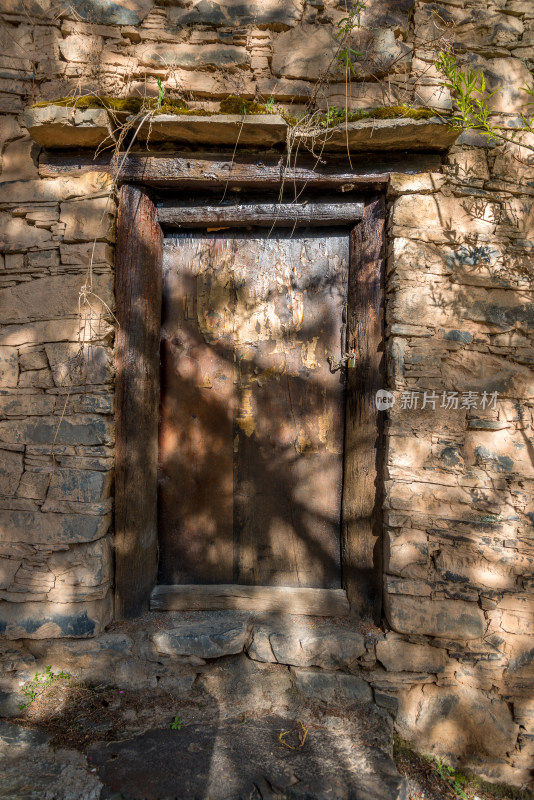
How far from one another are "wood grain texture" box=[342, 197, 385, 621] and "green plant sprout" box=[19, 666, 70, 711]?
1.40 metres

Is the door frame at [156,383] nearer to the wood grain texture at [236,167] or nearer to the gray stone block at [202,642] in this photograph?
the wood grain texture at [236,167]

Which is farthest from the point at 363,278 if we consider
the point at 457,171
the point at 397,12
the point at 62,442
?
the point at 62,442

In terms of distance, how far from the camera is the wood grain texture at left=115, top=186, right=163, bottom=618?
2105mm

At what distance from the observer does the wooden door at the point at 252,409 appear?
2.26m

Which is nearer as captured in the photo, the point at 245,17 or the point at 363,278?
the point at 245,17

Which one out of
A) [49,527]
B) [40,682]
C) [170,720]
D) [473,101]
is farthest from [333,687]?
[473,101]

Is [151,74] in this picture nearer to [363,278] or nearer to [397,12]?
[397,12]

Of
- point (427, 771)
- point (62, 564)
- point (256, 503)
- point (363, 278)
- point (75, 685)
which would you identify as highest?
point (363, 278)

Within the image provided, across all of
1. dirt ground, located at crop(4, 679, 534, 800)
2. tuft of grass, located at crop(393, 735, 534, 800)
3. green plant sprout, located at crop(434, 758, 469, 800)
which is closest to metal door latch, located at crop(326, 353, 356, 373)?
dirt ground, located at crop(4, 679, 534, 800)

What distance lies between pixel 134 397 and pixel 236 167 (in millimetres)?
1179

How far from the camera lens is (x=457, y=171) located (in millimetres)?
2035

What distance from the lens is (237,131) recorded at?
1.95 metres

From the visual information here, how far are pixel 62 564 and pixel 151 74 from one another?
228 centimetres

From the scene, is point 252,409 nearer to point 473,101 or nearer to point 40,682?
point 40,682
